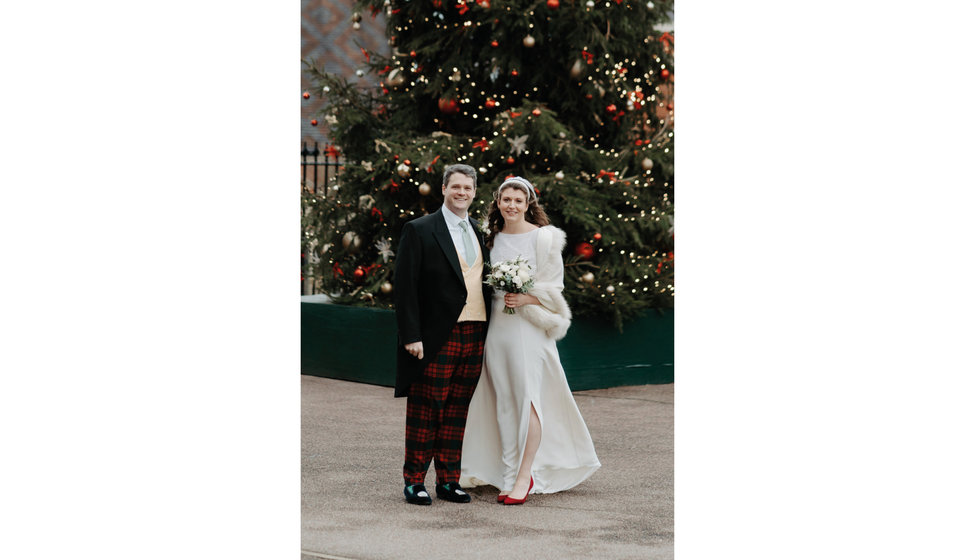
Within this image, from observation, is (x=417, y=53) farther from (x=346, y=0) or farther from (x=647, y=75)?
(x=346, y=0)

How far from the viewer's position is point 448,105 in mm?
9734

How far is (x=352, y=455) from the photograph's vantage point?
6.76 metres

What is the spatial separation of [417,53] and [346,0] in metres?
16.3

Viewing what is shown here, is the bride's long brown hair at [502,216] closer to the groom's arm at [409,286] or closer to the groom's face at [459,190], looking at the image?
the groom's face at [459,190]

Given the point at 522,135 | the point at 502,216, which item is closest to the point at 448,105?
the point at 522,135

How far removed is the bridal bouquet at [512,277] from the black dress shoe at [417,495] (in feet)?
3.40

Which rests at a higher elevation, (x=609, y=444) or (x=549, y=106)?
(x=549, y=106)

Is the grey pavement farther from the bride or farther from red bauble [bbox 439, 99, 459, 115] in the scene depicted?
red bauble [bbox 439, 99, 459, 115]

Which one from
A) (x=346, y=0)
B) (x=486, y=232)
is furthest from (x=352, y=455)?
(x=346, y=0)

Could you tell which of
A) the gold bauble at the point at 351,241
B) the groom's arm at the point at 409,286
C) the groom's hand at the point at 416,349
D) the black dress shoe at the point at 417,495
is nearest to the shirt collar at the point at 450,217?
the groom's arm at the point at 409,286

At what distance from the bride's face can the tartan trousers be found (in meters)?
0.55

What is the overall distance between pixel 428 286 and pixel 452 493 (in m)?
1.03

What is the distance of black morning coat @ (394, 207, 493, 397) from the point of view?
5.41m

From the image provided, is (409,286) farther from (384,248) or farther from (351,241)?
(351,241)
